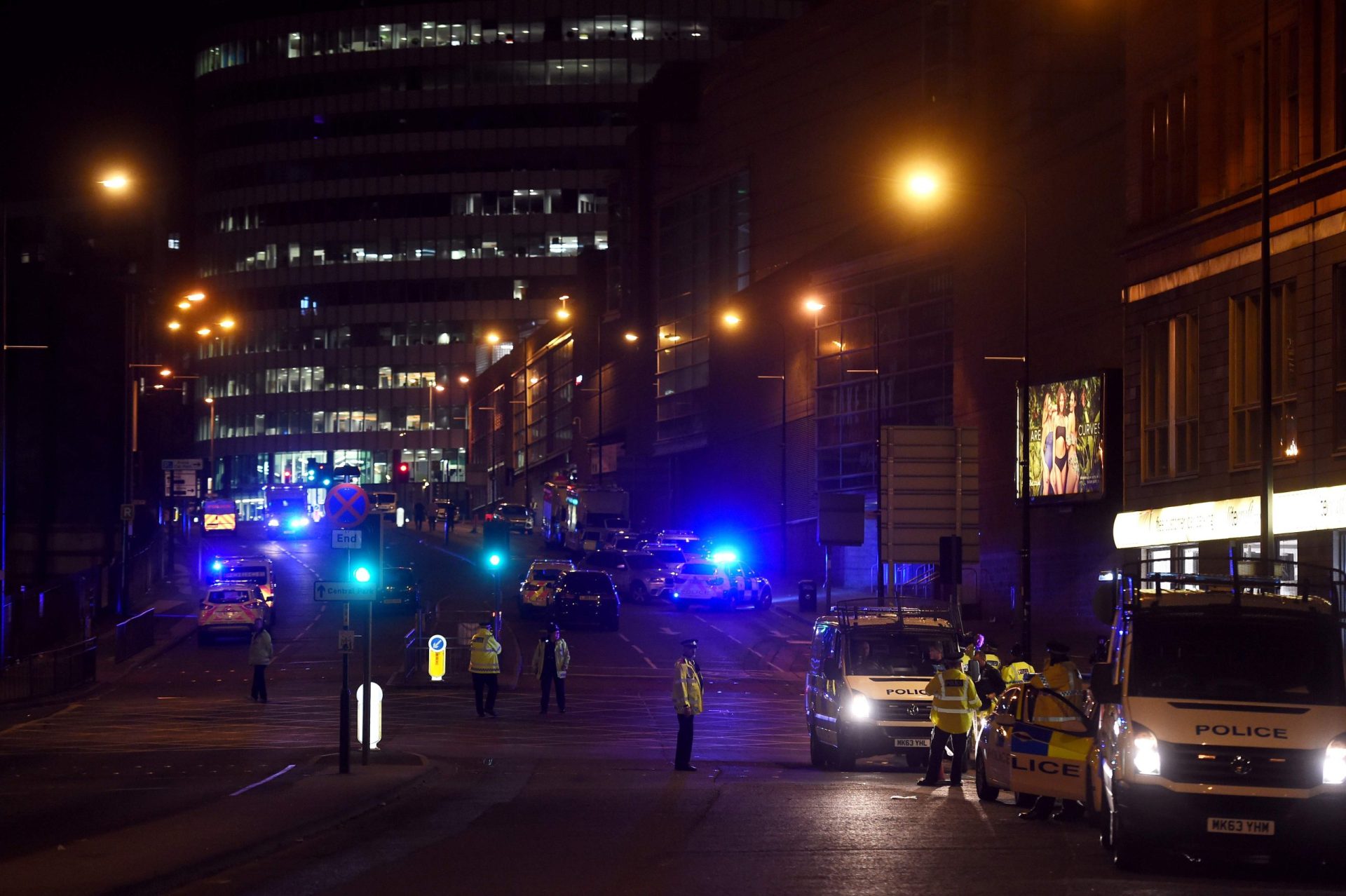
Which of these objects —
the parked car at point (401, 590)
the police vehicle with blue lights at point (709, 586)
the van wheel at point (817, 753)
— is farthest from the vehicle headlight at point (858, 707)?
the police vehicle with blue lights at point (709, 586)

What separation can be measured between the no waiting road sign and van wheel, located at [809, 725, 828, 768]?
6.56 metres

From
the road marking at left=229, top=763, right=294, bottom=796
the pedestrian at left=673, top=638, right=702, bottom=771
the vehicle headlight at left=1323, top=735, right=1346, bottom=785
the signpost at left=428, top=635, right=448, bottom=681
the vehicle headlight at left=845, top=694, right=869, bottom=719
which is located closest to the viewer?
the vehicle headlight at left=1323, top=735, right=1346, bottom=785

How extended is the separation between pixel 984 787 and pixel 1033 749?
1991mm

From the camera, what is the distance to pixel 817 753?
81.8 feet

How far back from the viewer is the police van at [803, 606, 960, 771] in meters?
23.9

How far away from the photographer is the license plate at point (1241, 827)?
13984 mm

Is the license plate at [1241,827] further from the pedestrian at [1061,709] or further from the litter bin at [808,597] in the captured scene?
the litter bin at [808,597]

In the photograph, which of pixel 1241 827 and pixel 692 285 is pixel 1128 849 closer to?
pixel 1241 827

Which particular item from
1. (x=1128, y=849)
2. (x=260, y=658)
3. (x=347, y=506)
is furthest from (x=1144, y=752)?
(x=260, y=658)

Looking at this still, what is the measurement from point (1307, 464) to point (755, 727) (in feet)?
40.8

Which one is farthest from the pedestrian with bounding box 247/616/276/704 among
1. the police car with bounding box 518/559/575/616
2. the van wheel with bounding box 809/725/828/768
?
the police car with bounding box 518/559/575/616

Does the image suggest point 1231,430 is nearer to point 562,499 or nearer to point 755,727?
point 755,727

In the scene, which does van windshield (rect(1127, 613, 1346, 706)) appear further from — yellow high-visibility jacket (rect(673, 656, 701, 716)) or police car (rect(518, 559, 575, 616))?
police car (rect(518, 559, 575, 616))

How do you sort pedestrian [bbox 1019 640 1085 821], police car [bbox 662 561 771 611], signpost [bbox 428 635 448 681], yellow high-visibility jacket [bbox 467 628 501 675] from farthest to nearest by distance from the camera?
police car [bbox 662 561 771 611] → signpost [bbox 428 635 448 681] → yellow high-visibility jacket [bbox 467 628 501 675] → pedestrian [bbox 1019 640 1085 821]
